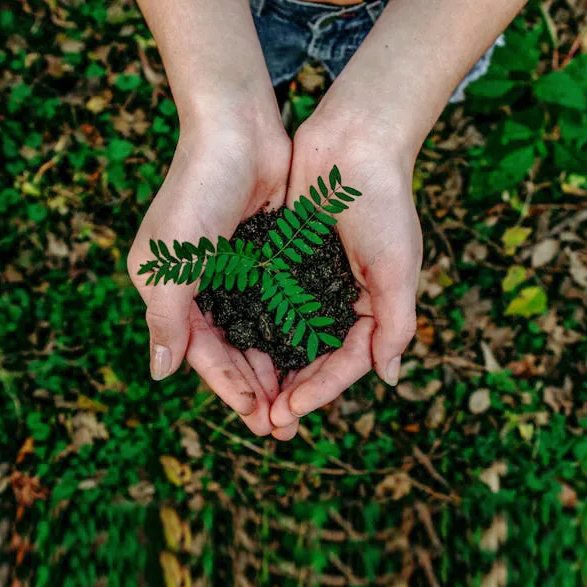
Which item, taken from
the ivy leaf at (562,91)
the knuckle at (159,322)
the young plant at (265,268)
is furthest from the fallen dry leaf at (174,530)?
the ivy leaf at (562,91)

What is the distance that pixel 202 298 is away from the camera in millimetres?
2592

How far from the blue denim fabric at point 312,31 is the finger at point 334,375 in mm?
1691

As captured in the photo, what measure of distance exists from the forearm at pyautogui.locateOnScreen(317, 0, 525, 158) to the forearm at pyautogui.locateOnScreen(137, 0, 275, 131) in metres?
0.39

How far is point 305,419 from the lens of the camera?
3.77 metres

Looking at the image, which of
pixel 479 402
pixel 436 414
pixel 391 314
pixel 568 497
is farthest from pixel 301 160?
pixel 568 497

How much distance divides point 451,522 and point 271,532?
3.81 feet

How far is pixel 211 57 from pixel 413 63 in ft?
2.99

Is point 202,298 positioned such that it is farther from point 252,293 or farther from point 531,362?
point 531,362

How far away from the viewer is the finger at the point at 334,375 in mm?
2502

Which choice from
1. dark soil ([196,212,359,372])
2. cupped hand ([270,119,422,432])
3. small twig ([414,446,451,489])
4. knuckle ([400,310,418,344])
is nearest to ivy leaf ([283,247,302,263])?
dark soil ([196,212,359,372])

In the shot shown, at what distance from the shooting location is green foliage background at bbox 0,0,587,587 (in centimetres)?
372

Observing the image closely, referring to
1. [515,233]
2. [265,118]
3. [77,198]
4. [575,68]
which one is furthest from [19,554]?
[575,68]

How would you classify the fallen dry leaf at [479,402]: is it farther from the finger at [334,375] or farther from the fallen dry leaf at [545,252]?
the finger at [334,375]

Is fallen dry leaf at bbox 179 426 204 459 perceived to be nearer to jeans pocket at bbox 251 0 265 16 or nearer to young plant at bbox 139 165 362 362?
young plant at bbox 139 165 362 362
